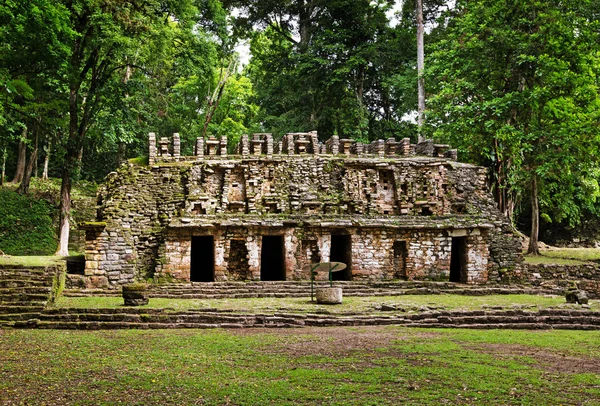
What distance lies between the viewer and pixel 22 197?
31578 mm

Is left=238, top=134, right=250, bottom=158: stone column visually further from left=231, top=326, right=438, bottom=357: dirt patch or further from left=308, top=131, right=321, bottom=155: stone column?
left=231, top=326, right=438, bottom=357: dirt patch

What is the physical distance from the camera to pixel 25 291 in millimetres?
16797

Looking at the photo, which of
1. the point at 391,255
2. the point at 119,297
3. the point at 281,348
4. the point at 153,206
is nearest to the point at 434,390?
the point at 281,348

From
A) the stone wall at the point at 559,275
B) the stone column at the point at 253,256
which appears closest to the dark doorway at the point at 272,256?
the stone column at the point at 253,256

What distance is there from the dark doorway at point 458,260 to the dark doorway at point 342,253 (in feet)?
16.5

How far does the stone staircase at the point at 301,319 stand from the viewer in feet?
49.1

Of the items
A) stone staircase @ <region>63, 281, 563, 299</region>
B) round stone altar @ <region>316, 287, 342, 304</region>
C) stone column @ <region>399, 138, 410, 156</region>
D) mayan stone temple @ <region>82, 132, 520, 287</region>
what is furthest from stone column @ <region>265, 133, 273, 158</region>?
round stone altar @ <region>316, 287, 342, 304</region>

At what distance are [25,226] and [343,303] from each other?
62.1 ft

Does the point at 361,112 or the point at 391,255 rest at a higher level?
the point at 361,112

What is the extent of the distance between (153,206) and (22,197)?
1173 centimetres

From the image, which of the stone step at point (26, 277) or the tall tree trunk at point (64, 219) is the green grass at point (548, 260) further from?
the tall tree trunk at point (64, 219)

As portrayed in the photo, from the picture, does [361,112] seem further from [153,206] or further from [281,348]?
[281,348]

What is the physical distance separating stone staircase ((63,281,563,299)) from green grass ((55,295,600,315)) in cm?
102

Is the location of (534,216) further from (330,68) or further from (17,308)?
(17,308)
